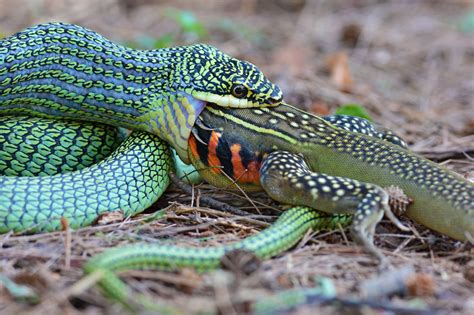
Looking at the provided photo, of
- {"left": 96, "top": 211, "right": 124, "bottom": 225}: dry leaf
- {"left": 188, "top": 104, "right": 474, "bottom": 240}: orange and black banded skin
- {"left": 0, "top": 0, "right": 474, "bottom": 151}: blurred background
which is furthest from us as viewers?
{"left": 0, "top": 0, "right": 474, "bottom": 151}: blurred background

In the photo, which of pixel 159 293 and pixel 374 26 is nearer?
pixel 159 293

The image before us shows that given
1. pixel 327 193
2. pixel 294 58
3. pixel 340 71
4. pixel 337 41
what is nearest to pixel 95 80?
pixel 327 193

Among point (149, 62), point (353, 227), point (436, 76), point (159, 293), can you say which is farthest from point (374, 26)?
point (159, 293)

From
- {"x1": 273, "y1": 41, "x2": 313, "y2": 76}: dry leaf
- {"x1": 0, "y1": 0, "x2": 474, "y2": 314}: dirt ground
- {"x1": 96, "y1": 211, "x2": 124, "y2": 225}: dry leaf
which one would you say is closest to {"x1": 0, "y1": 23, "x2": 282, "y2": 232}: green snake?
{"x1": 96, "y1": 211, "x2": 124, "y2": 225}: dry leaf

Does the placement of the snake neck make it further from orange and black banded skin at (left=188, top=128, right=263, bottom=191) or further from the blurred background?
the blurred background

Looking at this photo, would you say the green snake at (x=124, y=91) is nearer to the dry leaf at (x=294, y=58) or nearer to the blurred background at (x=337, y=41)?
the blurred background at (x=337, y=41)

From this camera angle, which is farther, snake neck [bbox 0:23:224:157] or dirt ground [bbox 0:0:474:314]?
snake neck [bbox 0:23:224:157]

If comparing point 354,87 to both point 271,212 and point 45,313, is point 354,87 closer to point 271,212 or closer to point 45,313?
point 271,212
